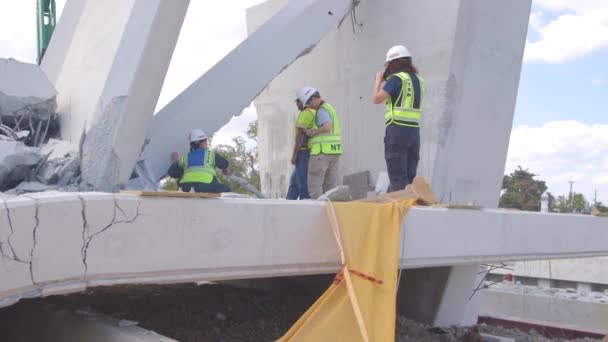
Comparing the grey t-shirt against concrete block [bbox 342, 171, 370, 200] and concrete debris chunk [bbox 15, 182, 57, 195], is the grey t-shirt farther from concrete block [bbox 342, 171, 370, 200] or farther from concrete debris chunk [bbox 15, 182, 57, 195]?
concrete debris chunk [bbox 15, 182, 57, 195]

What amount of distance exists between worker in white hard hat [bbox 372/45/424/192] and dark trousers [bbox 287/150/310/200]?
4.20 feet

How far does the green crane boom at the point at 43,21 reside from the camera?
921 cm

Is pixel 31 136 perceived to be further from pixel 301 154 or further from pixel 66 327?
pixel 66 327

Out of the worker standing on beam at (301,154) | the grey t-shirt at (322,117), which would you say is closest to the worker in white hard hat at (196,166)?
the worker standing on beam at (301,154)

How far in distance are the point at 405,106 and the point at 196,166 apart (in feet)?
7.35

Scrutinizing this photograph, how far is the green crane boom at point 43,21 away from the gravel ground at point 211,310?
5.49 m

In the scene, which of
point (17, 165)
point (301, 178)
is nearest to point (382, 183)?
point (301, 178)

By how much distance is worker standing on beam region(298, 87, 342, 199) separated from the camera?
6.13m

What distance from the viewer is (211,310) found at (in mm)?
4895

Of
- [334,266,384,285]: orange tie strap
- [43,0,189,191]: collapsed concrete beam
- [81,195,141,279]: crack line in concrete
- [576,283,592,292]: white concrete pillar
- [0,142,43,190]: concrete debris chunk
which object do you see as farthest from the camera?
[576,283,592,292]: white concrete pillar

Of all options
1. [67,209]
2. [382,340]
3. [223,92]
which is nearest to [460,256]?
[382,340]

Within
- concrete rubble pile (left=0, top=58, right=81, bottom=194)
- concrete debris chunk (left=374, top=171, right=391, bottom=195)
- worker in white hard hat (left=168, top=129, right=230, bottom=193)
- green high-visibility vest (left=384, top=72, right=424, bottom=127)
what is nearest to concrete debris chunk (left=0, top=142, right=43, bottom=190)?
concrete rubble pile (left=0, top=58, right=81, bottom=194)

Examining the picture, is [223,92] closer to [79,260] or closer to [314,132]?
[314,132]

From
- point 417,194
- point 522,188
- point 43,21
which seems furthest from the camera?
point 522,188
